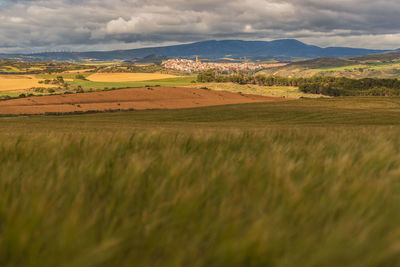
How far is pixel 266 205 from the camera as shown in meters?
1.88

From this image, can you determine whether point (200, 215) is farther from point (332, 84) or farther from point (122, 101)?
point (332, 84)

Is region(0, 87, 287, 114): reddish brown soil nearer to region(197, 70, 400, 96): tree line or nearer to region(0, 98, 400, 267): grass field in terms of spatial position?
region(197, 70, 400, 96): tree line

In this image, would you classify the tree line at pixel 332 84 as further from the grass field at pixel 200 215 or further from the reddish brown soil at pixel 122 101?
the grass field at pixel 200 215

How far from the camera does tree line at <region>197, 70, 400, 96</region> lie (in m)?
134

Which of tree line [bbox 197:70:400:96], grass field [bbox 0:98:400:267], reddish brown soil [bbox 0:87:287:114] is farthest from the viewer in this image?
tree line [bbox 197:70:400:96]

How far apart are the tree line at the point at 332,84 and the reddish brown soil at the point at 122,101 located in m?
42.5

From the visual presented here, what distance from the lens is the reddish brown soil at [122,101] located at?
70.6 meters

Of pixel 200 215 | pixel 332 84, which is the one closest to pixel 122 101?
pixel 200 215

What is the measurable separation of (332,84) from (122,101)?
346 feet

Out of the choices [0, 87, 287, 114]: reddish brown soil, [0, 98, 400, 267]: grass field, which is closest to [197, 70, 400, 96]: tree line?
[0, 87, 287, 114]: reddish brown soil

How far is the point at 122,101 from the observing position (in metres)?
86.9

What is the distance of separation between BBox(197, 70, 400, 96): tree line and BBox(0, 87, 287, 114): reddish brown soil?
42501 mm

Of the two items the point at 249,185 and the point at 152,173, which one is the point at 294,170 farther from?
the point at 152,173

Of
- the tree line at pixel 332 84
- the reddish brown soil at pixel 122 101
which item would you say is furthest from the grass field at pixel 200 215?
the tree line at pixel 332 84
